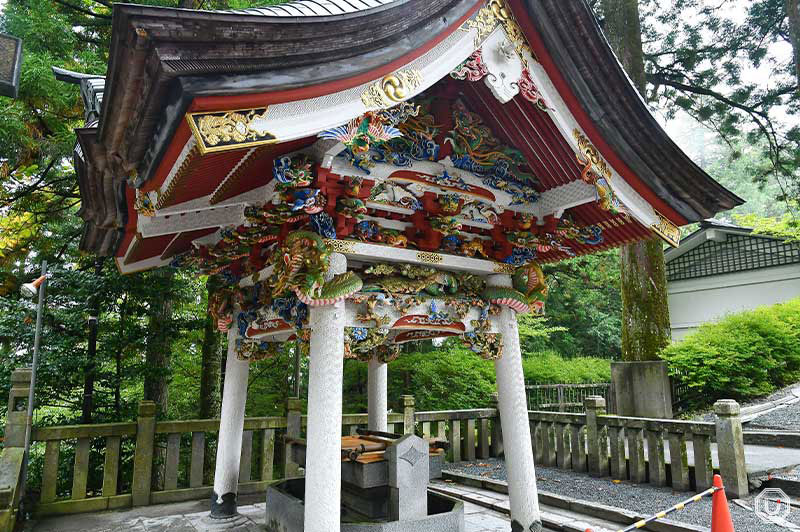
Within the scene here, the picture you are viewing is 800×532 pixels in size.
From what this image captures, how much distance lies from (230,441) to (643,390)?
890 cm

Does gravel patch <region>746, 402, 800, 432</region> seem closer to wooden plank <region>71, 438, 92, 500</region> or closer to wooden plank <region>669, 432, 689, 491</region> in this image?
wooden plank <region>669, 432, 689, 491</region>

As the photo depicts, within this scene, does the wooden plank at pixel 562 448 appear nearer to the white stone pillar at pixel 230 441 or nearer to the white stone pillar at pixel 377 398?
the white stone pillar at pixel 377 398

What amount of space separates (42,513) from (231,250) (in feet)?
13.2

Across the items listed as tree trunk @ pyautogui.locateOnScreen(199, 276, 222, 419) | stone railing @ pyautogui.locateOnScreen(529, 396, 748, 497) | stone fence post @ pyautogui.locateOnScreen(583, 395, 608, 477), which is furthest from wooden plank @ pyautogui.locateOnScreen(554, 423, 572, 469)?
tree trunk @ pyautogui.locateOnScreen(199, 276, 222, 419)

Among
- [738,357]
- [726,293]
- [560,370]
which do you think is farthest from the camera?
[726,293]

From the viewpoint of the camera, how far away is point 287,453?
7.18 m

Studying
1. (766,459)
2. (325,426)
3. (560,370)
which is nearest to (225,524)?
(325,426)

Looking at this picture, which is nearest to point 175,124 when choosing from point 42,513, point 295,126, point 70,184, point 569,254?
point 295,126

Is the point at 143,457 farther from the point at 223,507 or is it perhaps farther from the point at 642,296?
the point at 642,296

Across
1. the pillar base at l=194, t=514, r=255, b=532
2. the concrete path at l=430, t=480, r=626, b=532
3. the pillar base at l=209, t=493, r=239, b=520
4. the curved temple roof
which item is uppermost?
the curved temple roof

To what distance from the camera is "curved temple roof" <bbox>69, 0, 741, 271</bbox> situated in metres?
2.46

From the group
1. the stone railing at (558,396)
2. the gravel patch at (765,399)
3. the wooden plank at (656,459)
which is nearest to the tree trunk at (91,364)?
the wooden plank at (656,459)

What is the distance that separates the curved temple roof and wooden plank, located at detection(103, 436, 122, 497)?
2545 mm

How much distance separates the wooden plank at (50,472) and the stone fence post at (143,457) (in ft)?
2.78
